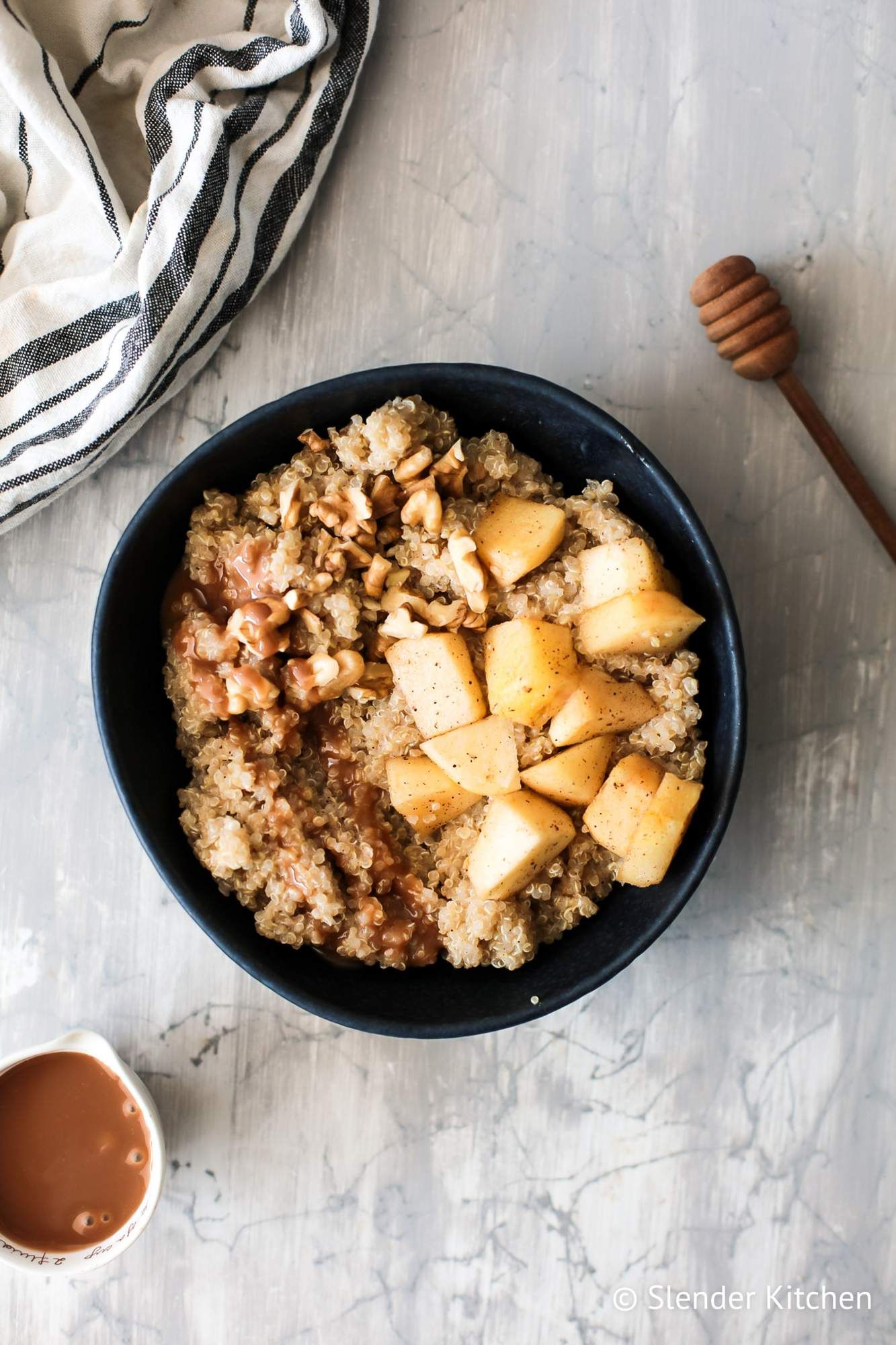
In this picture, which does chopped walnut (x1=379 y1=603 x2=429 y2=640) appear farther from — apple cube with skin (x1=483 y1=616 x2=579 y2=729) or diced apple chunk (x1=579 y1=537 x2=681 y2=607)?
diced apple chunk (x1=579 y1=537 x2=681 y2=607)

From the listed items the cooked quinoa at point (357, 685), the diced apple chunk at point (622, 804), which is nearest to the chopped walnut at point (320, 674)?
the cooked quinoa at point (357, 685)

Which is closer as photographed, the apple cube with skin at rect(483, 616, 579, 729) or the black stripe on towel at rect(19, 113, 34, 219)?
the apple cube with skin at rect(483, 616, 579, 729)

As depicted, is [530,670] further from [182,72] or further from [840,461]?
[182,72]

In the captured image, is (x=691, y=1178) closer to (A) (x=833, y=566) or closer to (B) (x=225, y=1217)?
(B) (x=225, y=1217)

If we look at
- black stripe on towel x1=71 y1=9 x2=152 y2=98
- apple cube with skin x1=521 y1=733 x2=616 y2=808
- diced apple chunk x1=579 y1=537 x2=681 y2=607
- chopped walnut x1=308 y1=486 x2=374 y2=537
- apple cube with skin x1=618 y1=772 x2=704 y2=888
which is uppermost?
black stripe on towel x1=71 y1=9 x2=152 y2=98

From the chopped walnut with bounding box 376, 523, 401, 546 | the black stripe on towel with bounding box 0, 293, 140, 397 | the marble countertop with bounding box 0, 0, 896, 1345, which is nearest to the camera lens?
the chopped walnut with bounding box 376, 523, 401, 546

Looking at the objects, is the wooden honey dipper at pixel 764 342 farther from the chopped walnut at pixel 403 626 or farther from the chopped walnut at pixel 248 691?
the chopped walnut at pixel 248 691

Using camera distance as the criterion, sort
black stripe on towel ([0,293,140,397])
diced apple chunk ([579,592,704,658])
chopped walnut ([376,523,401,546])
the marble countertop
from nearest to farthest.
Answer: diced apple chunk ([579,592,704,658])
chopped walnut ([376,523,401,546])
black stripe on towel ([0,293,140,397])
the marble countertop

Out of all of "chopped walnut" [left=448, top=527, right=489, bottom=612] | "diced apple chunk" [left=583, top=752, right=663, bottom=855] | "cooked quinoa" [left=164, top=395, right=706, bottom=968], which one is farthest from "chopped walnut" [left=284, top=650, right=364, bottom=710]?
"diced apple chunk" [left=583, top=752, right=663, bottom=855]
